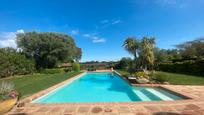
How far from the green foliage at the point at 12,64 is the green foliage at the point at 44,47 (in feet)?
15.6

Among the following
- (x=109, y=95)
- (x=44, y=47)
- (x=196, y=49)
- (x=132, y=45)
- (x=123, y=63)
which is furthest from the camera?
(x=123, y=63)

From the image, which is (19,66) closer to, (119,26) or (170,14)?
(119,26)

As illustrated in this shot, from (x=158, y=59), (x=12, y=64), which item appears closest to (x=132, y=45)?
(x=158, y=59)

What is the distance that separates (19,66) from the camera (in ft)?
75.1

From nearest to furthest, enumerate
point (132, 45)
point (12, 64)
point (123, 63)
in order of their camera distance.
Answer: point (12, 64)
point (132, 45)
point (123, 63)

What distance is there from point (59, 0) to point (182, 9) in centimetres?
1159

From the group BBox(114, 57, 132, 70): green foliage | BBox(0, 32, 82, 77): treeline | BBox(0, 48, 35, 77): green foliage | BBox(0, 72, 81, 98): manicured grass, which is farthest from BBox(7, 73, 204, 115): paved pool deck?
BBox(114, 57, 132, 70): green foliage

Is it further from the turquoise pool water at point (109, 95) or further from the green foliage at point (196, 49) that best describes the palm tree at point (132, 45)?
the turquoise pool water at point (109, 95)

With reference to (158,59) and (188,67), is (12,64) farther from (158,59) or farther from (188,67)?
(158,59)

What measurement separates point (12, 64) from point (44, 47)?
345 inches

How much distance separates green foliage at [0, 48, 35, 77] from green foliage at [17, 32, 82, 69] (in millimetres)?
4744

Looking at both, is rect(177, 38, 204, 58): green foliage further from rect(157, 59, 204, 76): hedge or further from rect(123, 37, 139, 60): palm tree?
rect(123, 37, 139, 60): palm tree

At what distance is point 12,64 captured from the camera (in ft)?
70.3

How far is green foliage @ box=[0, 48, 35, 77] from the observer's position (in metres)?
20.1
